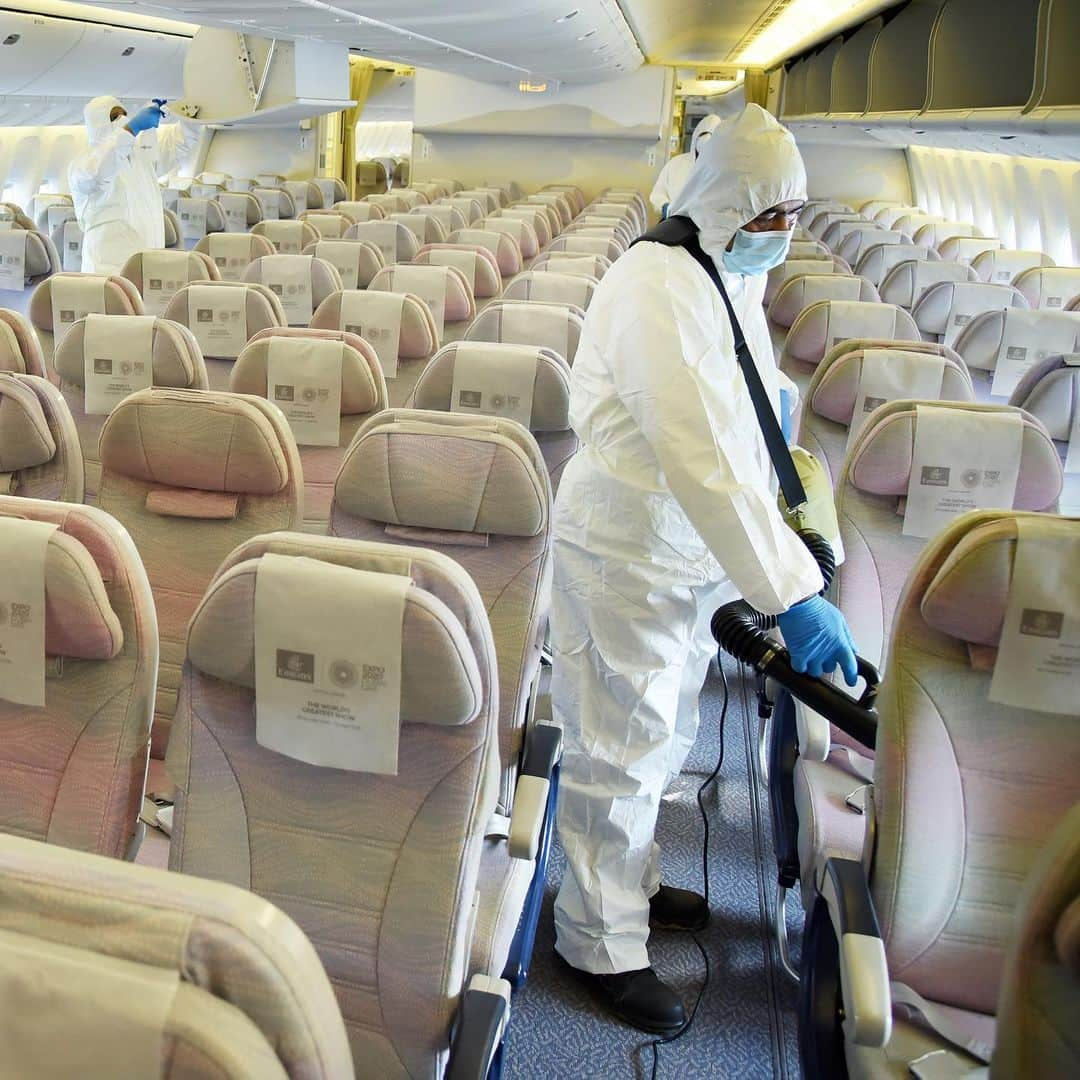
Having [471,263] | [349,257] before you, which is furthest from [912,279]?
[349,257]

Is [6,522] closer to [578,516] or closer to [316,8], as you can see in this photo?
[578,516]

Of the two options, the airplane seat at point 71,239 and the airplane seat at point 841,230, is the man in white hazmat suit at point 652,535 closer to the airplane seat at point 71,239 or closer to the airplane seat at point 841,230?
the airplane seat at point 71,239

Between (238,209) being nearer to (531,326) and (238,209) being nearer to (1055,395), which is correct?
(531,326)

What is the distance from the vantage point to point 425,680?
1.55 m

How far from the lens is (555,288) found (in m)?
5.26

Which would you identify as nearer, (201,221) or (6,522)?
(6,522)

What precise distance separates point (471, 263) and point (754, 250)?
14.9ft

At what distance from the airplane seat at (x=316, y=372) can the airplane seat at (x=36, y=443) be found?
62 centimetres

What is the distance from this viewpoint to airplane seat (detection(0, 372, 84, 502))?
106 inches

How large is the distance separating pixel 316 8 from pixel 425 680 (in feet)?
21.9

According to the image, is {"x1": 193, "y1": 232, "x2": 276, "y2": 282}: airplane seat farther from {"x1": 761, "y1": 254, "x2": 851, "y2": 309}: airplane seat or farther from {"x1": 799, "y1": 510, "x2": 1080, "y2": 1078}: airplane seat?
{"x1": 799, "y1": 510, "x2": 1080, "y2": 1078}: airplane seat

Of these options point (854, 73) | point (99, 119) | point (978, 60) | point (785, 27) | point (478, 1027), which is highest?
point (785, 27)

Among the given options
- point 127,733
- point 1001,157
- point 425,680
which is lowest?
point 127,733

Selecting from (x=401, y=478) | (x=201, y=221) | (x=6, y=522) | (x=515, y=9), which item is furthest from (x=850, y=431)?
(x=201, y=221)
